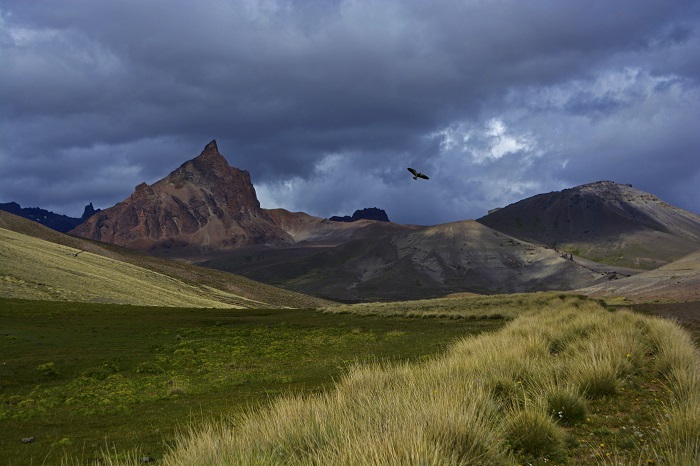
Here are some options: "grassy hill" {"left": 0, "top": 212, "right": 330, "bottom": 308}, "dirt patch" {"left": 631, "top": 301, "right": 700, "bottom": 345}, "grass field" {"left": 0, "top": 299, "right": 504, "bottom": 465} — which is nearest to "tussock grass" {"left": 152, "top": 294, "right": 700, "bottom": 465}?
"grass field" {"left": 0, "top": 299, "right": 504, "bottom": 465}

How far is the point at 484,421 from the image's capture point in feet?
23.6

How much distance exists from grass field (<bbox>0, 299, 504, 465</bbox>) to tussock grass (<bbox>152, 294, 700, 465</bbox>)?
1882 mm

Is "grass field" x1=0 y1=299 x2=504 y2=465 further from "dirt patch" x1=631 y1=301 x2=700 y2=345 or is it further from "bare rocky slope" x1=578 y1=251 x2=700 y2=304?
"bare rocky slope" x1=578 y1=251 x2=700 y2=304

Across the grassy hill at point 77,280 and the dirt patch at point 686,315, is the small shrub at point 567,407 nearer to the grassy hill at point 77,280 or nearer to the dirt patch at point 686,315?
the dirt patch at point 686,315

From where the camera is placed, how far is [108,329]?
41.0 m

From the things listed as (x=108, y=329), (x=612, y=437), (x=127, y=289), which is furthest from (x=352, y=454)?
(x=127, y=289)

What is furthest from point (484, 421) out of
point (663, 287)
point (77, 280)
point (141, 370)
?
point (663, 287)

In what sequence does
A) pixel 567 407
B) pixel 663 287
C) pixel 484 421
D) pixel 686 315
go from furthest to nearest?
pixel 663 287
pixel 686 315
pixel 567 407
pixel 484 421

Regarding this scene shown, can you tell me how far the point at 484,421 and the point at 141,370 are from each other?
2221 cm

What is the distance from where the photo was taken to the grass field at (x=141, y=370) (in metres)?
13.3

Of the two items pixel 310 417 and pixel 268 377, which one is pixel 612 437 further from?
pixel 268 377

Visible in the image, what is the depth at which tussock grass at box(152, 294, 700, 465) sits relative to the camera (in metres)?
6.34

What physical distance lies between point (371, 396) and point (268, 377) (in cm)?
1253

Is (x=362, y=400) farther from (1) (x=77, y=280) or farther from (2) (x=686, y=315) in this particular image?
(1) (x=77, y=280)
